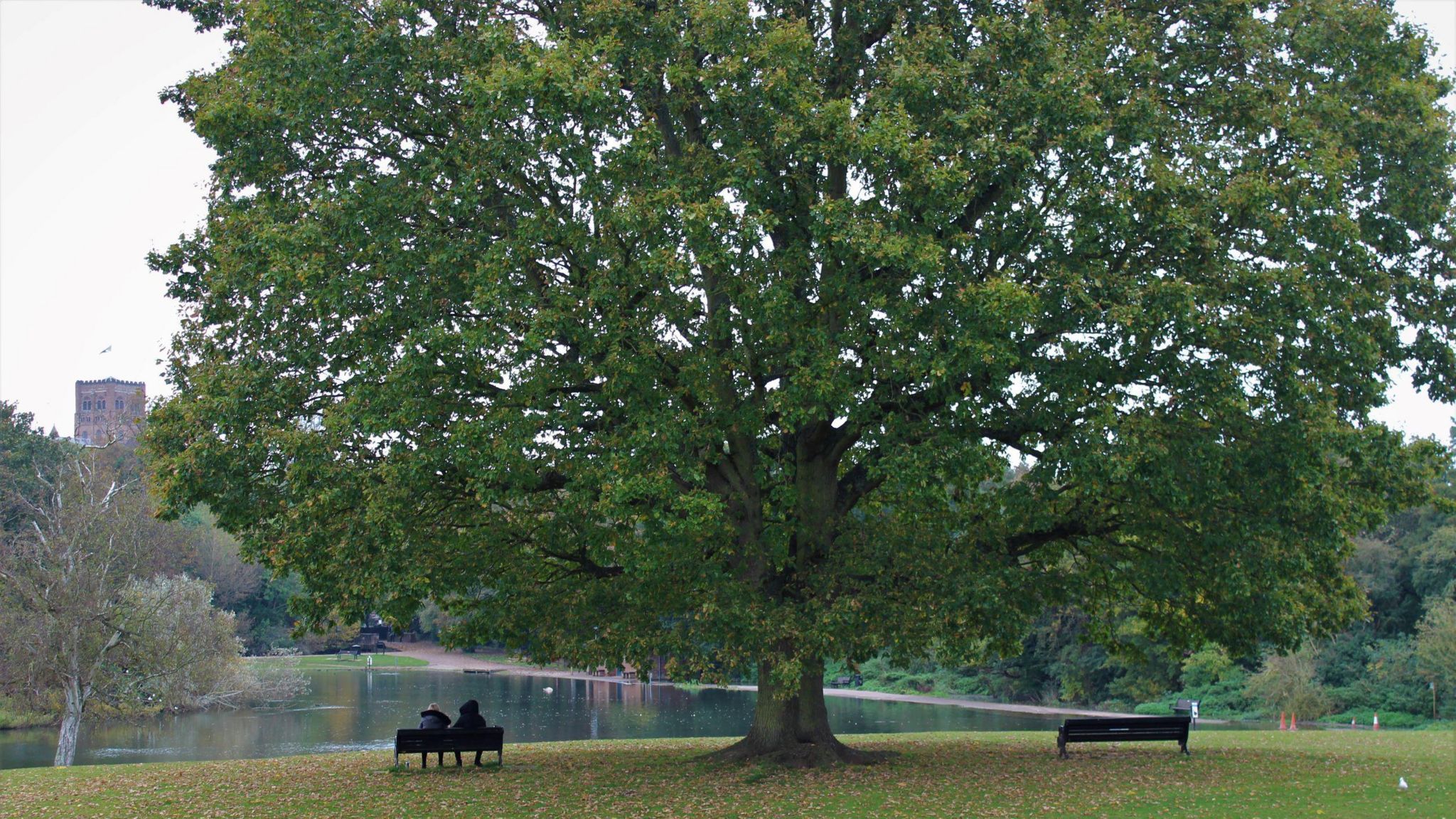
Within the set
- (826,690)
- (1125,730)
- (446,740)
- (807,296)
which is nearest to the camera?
(807,296)

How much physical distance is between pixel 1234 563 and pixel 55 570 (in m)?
30.5

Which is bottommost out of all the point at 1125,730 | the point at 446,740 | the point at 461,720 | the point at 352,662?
the point at 352,662

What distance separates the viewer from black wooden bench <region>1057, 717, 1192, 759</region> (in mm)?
17641

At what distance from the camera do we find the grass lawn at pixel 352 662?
279 ft

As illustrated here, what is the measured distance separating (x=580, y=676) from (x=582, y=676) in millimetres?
388

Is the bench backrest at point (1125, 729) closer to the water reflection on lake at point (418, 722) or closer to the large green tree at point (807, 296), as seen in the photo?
the large green tree at point (807, 296)

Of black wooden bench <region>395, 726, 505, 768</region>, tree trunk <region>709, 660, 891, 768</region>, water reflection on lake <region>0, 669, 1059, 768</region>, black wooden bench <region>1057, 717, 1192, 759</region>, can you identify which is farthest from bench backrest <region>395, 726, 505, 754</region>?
water reflection on lake <region>0, 669, 1059, 768</region>

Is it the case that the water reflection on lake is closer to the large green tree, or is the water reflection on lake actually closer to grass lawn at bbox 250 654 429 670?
the large green tree

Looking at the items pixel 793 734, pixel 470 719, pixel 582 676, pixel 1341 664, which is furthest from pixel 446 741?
pixel 582 676

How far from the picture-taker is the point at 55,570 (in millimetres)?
31641

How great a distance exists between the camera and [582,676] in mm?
80062

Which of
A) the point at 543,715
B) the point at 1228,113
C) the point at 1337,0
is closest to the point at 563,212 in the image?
the point at 1228,113

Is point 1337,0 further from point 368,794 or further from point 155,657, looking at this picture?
point 155,657

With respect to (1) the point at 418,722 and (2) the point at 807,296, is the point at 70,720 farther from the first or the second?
(2) the point at 807,296
